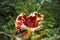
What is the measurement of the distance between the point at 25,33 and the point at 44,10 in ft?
4.25

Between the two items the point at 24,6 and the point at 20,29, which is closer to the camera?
the point at 20,29

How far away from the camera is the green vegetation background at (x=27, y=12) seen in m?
1.56

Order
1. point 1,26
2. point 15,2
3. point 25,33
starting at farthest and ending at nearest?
point 15,2, point 1,26, point 25,33

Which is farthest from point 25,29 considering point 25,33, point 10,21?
point 10,21

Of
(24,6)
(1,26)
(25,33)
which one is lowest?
(25,33)

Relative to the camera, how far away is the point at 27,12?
155 centimetres

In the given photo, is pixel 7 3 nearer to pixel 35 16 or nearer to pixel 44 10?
pixel 44 10

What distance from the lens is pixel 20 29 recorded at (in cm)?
36

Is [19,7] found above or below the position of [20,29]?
above

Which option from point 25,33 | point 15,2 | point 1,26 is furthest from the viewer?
point 15,2

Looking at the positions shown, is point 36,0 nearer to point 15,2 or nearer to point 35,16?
point 15,2

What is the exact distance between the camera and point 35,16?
0.37m

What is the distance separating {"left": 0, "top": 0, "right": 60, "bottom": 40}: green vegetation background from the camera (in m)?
1.56

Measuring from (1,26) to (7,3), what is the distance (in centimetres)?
20
